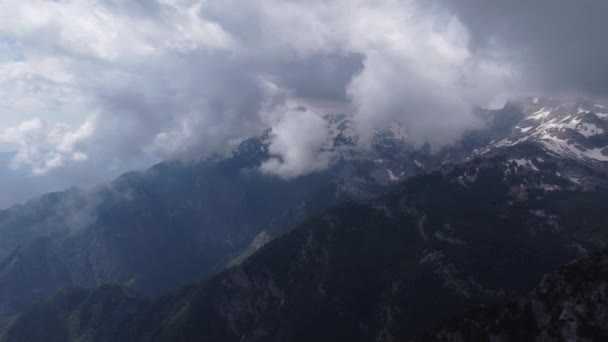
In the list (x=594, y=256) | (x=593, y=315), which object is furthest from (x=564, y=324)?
(x=594, y=256)

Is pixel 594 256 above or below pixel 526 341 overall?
above

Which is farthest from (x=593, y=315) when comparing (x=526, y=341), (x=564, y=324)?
(x=526, y=341)

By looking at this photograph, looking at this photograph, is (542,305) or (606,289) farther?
(542,305)

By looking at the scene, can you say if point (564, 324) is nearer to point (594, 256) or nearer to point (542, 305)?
point (542, 305)

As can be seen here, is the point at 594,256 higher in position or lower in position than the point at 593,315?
higher

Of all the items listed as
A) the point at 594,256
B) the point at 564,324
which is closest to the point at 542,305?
the point at 564,324

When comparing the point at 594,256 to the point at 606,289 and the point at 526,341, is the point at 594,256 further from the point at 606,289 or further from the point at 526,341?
the point at 526,341

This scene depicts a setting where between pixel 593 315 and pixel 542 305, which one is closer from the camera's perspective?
pixel 593 315

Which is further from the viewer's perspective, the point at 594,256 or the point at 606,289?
the point at 594,256

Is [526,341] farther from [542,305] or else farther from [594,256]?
[594,256]
